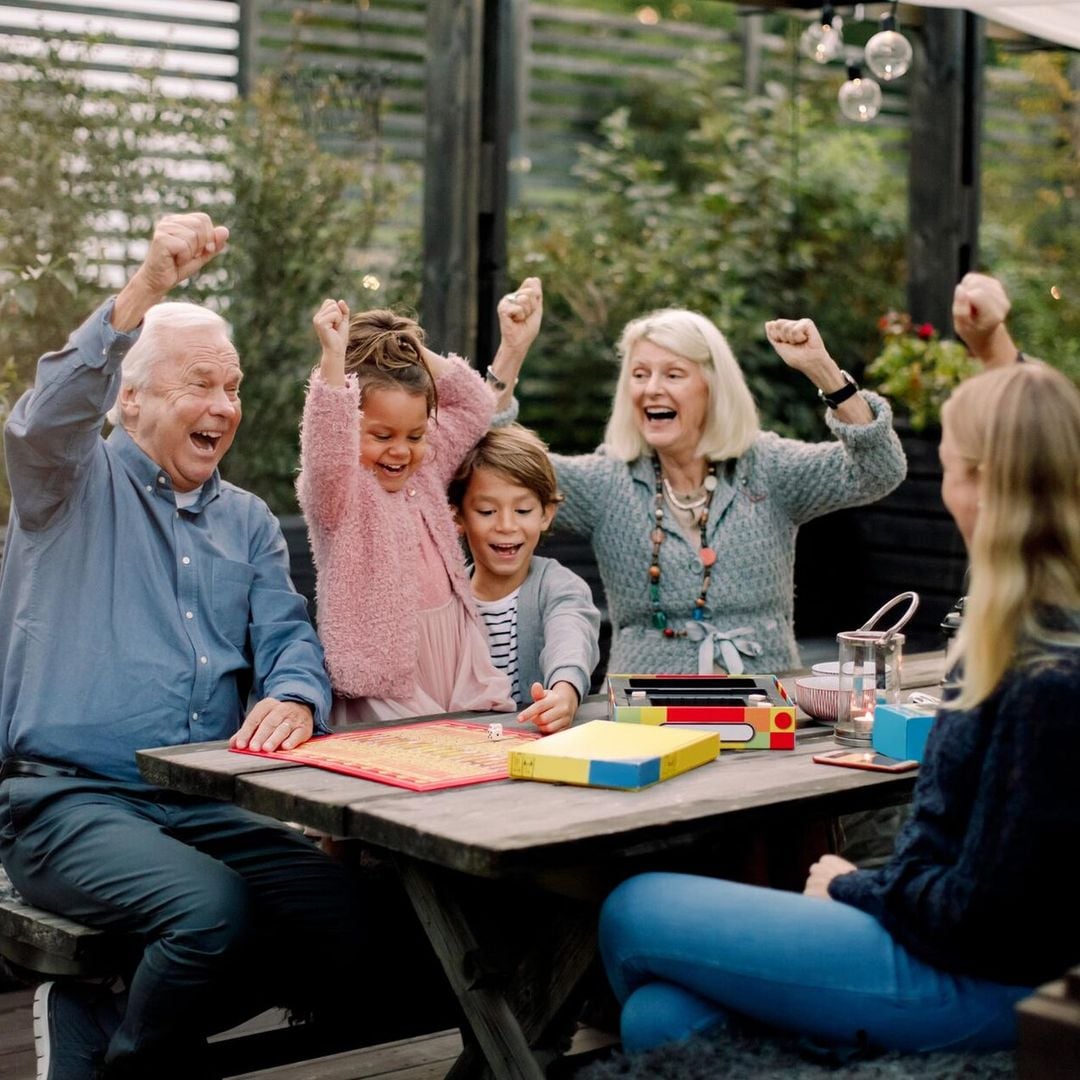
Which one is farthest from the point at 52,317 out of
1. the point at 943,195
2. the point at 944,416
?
the point at 943,195

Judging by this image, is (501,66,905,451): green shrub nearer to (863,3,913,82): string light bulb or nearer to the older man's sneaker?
(863,3,913,82): string light bulb

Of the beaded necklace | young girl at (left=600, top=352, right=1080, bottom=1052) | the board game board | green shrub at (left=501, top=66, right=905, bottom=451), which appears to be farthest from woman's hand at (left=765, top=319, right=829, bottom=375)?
green shrub at (left=501, top=66, right=905, bottom=451)

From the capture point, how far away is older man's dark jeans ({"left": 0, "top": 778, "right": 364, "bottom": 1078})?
101 inches

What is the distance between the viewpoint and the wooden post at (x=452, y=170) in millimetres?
4977

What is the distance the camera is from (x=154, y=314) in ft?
9.78

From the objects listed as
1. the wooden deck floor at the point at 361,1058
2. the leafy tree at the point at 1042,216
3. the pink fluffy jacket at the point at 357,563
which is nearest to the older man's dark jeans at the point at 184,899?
the pink fluffy jacket at the point at 357,563

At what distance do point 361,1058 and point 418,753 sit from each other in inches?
42.7

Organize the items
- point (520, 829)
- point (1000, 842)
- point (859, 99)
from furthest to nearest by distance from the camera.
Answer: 1. point (859, 99)
2. point (520, 829)
3. point (1000, 842)

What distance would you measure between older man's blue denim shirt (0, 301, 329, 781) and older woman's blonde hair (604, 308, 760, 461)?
1002 millimetres

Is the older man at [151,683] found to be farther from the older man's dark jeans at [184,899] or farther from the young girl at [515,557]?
the young girl at [515,557]

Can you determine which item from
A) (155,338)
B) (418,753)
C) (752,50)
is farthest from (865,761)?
(752,50)

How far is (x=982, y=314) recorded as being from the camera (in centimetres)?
288

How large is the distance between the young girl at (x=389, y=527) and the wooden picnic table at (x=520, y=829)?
42cm

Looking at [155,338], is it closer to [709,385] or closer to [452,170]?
[709,385]
